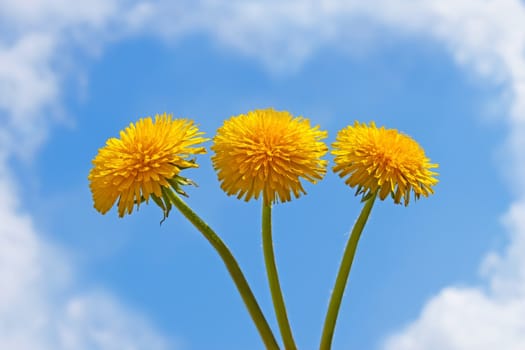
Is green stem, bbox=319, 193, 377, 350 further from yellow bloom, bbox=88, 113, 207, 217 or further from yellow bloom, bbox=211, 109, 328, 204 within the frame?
yellow bloom, bbox=88, 113, 207, 217

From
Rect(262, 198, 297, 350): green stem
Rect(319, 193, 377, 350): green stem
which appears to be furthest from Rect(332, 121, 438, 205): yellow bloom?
Rect(262, 198, 297, 350): green stem

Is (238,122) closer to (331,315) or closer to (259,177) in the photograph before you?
(259,177)

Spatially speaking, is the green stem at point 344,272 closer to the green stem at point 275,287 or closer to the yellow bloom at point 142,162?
the green stem at point 275,287

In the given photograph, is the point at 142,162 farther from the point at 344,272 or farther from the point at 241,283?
the point at 344,272

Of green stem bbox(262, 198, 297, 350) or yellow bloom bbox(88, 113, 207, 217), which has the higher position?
yellow bloom bbox(88, 113, 207, 217)

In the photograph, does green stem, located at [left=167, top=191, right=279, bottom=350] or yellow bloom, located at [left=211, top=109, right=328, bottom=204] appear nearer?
yellow bloom, located at [left=211, top=109, right=328, bottom=204]

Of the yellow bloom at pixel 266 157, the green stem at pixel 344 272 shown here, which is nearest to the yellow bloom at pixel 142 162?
the yellow bloom at pixel 266 157

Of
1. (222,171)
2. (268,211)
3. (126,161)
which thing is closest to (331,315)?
(268,211)

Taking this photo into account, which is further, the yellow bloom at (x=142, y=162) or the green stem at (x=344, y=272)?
the green stem at (x=344, y=272)
